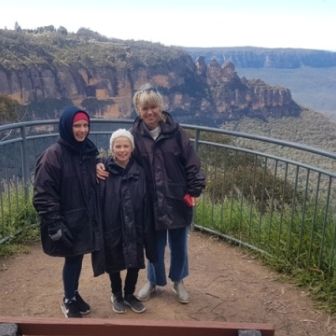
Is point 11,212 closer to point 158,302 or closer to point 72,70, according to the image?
point 158,302

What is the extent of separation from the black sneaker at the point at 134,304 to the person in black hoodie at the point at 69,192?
0.63m

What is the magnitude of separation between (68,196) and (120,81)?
2416 inches

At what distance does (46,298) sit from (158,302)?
91cm

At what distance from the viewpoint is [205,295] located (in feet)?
13.2

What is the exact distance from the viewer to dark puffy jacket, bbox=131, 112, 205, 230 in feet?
10.8

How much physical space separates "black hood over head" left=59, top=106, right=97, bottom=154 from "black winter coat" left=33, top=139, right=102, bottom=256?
0.05ft

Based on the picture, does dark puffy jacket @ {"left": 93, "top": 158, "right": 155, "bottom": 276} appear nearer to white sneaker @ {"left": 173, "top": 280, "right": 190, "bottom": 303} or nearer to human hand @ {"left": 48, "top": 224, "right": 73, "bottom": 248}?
human hand @ {"left": 48, "top": 224, "right": 73, "bottom": 248}

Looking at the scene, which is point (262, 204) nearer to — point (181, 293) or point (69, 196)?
point (181, 293)

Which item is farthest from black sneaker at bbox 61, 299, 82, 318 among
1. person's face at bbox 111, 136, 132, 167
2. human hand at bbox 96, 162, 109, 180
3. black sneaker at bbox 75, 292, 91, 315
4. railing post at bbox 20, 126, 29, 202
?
railing post at bbox 20, 126, 29, 202

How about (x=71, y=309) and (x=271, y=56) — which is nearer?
(x=71, y=309)

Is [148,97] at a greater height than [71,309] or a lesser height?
greater

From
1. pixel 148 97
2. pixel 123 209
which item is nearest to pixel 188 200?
pixel 123 209

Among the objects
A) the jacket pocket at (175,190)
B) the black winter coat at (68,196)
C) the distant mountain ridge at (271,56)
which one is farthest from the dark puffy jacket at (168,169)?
the distant mountain ridge at (271,56)

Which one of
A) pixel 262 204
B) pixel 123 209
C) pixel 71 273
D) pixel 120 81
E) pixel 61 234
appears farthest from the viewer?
pixel 120 81
